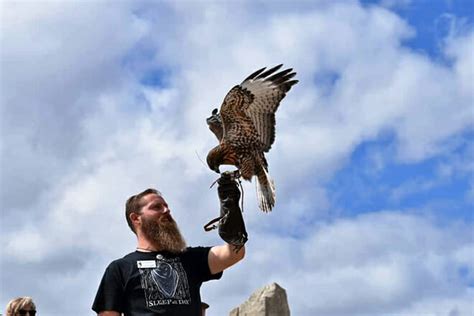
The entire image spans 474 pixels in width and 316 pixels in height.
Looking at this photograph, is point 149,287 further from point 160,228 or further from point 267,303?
point 267,303

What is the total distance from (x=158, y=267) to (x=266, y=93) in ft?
3.92

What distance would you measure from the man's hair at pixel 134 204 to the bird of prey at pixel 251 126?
1.02 feet

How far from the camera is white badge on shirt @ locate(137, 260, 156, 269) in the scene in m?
3.99

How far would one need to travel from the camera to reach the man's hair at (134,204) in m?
4.11

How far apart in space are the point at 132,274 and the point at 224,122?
966 millimetres

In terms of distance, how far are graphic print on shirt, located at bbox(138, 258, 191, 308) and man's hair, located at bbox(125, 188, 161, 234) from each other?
0.23 metres

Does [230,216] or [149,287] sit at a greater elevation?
[230,216]

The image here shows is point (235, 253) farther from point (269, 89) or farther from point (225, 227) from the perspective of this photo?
point (269, 89)

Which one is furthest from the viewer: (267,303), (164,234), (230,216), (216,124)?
(267,303)

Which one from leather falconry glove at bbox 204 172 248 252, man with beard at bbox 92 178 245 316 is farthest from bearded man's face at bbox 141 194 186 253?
leather falconry glove at bbox 204 172 248 252

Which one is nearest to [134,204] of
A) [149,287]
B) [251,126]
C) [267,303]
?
[149,287]

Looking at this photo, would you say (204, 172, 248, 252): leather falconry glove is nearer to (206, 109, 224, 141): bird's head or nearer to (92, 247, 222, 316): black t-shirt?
(92, 247, 222, 316): black t-shirt

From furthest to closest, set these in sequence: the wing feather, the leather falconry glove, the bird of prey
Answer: the wing feather < the bird of prey < the leather falconry glove

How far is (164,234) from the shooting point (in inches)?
159
